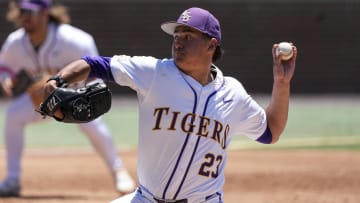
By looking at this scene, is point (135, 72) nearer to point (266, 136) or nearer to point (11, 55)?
point (266, 136)

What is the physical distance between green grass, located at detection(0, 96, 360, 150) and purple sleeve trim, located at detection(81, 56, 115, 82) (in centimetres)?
813

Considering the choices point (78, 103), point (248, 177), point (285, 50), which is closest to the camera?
point (78, 103)

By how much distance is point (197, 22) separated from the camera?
494cm

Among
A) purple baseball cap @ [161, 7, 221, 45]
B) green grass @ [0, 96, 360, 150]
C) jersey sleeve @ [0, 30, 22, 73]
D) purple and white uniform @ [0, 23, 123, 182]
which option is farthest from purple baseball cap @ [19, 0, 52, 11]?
green grass @ [0, 96, 360, 150]

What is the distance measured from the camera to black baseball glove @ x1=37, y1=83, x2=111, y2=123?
4.64 m

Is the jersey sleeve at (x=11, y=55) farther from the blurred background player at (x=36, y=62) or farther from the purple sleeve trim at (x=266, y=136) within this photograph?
the purple sleeve trim at (x=266, y=136)

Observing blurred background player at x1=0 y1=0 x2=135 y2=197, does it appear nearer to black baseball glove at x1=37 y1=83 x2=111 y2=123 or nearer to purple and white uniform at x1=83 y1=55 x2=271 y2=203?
purple and white uniform at x1=83 y1=55 x2=271 y2=203

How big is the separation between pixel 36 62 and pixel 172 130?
4008mm

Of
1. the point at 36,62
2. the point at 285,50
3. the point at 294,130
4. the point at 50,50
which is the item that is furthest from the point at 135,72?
the point at 294,130

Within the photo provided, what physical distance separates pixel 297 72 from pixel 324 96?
3.23ft

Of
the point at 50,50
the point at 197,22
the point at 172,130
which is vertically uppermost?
the point at 197,22

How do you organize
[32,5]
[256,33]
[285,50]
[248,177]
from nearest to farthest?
1. [285,50]
2. [32,5]
3. [248,177]
4. [256,33]

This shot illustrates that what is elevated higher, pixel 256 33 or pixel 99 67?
pixel 99 67

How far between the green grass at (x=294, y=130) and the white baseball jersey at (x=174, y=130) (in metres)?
7.90
